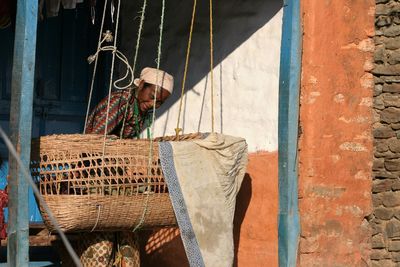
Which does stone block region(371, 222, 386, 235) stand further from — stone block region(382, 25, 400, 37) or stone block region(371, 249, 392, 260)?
stone block region(382, 25, 400, 37)

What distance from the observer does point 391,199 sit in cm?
613

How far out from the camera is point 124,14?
7.03m

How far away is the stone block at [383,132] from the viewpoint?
6102 mm

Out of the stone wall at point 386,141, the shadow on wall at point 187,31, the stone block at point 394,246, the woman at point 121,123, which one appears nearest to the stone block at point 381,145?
the stone wall at point 386,141

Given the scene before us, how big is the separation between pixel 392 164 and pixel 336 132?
0.55 meters

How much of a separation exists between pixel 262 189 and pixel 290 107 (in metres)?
0.68

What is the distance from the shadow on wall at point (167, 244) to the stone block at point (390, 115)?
45.1 inches

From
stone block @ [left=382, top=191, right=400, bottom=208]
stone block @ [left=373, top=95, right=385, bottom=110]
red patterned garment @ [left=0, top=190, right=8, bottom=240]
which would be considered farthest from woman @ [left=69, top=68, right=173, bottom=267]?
stone block @ [left=382, top=191, right=400, bottom=208]

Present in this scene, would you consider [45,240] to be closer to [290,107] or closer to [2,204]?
[2,204]

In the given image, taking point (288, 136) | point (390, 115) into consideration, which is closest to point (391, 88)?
point (390, 115)

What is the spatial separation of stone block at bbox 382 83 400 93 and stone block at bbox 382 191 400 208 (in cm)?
76

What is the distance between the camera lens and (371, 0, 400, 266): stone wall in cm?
611

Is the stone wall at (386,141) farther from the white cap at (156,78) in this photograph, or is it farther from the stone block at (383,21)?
the white cap at (156,78)

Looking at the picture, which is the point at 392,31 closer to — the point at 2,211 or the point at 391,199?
the point at 391,199
